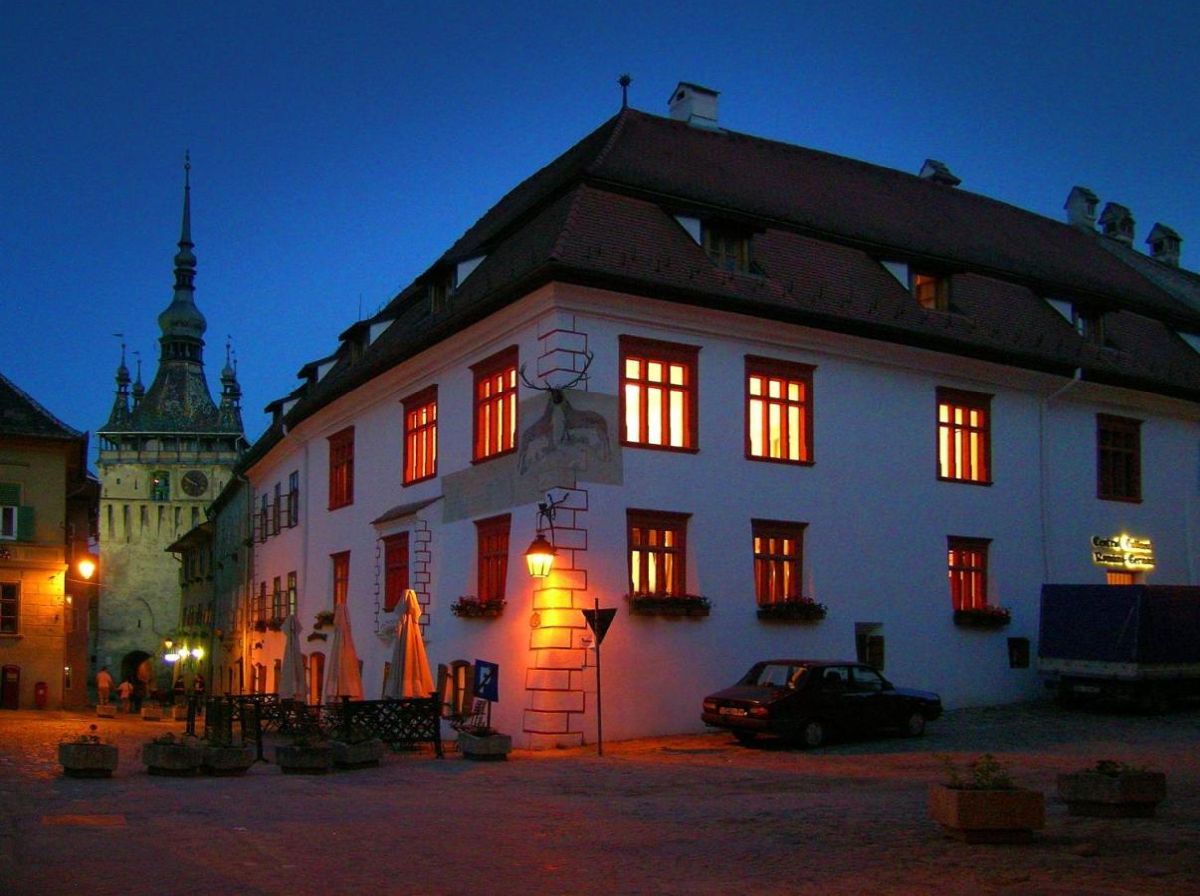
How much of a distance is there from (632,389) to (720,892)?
15558mm

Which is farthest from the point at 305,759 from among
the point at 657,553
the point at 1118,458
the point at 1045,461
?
the point at 1118,458

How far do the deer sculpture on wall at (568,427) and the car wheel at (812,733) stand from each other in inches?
223

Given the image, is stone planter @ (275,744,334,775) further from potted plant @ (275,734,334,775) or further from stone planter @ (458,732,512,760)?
stone planter @ (458,732,512,760)

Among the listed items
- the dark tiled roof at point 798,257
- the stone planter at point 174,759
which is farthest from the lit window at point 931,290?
the stone planter at point 174,759

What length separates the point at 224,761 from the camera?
18.1 metres

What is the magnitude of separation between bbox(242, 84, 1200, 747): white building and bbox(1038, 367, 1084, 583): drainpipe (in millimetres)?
79

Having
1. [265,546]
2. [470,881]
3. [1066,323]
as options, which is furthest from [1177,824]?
[265,546]

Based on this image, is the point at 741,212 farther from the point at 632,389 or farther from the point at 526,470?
the point at 526,470

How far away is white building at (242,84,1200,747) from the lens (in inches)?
945

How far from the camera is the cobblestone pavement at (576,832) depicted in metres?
9.79

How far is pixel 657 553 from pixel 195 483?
83.7 meters

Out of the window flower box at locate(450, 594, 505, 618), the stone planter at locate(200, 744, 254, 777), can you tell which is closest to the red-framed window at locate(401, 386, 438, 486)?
the window flower box at locate(450, 594, 505, 618)

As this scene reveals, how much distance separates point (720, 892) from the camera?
955 cm

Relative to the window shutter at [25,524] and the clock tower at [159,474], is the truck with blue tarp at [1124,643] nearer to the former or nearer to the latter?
the window shutter at [25,524]
